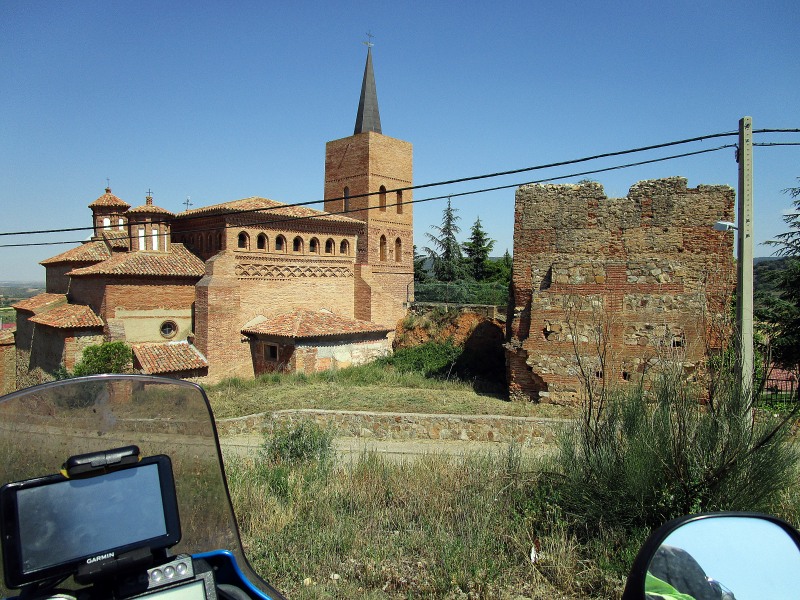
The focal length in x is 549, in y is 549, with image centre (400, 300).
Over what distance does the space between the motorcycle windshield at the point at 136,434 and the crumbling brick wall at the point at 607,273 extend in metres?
10.1

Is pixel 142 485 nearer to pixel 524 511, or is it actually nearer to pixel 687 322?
pixel 524 511

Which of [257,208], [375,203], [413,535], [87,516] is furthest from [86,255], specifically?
[87,516]

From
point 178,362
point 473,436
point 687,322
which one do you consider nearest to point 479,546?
point 473,436

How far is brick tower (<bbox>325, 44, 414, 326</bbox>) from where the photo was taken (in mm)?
24438

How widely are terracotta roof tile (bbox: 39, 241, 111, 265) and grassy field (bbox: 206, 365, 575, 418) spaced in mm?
7693

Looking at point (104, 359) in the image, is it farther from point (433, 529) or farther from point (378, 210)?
point (433, 529)

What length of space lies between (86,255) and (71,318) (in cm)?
405

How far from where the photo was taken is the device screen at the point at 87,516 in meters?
1.63

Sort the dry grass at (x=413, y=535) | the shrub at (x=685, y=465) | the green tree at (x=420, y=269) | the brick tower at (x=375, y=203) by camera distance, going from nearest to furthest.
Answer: the dry grass at (x=413, y=535), the shrub at (x=685, y=465), the brick tower at (x=375, y=203), the green tree at (x=420, y=269)

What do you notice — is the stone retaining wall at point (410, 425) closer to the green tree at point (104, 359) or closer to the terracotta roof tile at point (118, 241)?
the green tree at point (104, 359)

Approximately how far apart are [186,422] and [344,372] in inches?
629

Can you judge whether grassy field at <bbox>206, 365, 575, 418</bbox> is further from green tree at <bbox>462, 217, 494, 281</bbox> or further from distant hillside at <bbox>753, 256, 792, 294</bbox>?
green tree at <bbox>462, 217, 494, 281</bbox>

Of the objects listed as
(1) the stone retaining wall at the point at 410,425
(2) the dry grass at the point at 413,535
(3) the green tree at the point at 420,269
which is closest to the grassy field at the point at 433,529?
(2) the dry grass at the point at 413,535

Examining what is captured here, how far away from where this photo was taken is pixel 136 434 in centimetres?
213
